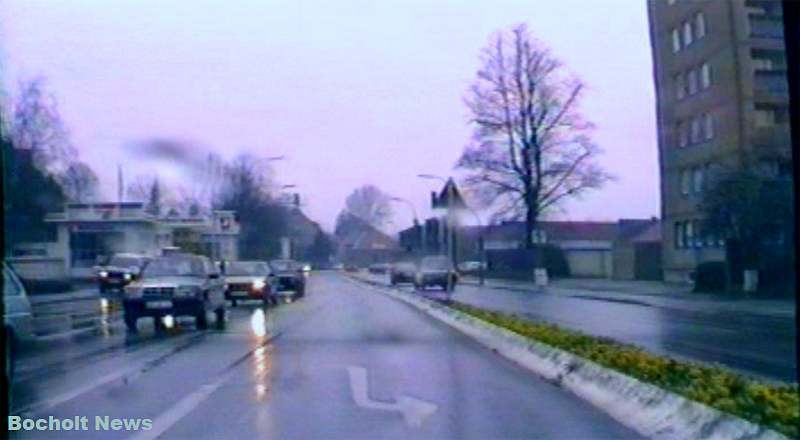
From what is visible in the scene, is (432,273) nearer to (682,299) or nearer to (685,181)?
(685,181)

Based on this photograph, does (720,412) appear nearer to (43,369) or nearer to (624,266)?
(43,369)

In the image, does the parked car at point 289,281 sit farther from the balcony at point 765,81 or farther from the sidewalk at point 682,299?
the balcony at point 765,81

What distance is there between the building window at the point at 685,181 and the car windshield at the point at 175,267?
23522mm

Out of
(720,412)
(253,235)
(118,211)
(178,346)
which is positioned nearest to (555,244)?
(253,235)

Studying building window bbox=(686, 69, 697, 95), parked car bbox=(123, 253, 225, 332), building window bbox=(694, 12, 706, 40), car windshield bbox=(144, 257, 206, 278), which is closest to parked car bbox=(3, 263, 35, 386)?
parked car bbox=(123, 253, 225, 332)

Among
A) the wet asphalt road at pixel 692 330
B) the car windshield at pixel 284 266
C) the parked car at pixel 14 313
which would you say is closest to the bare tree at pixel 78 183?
the car windshield at pixel 284 266

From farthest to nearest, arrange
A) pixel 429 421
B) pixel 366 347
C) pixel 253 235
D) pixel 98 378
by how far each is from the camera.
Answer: pixel 253 235 → pixel 366 347 → pixel 98 378 → pixel 429 421

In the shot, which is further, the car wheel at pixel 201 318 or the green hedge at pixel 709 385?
the car wheel at pixel 201 318

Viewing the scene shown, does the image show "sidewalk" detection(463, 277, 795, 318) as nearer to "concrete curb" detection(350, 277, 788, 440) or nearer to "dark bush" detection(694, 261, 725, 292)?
"dark bush" detection(694, 261, 725, 292)

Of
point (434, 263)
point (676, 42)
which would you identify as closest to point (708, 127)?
point (676, 42)

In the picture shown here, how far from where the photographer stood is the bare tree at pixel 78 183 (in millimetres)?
50162

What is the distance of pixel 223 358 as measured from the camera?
16.6 meters

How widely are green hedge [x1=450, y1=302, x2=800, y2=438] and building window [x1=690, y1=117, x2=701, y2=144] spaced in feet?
82.3

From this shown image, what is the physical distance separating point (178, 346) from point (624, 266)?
4077cm
